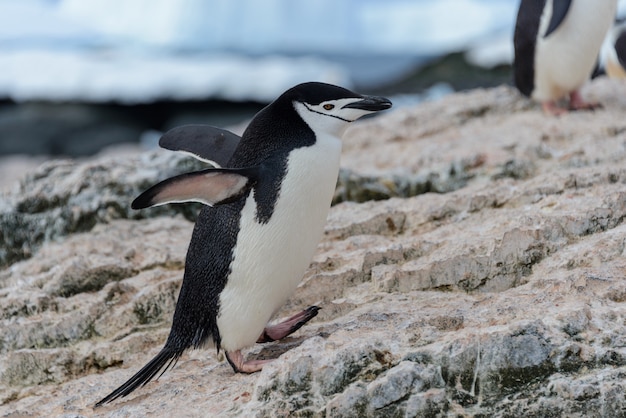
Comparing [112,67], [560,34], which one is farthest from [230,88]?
[560,34]

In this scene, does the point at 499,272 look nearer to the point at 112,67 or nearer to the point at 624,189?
the point at 624,189

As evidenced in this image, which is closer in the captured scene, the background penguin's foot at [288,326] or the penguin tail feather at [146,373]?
the penguin tail feather at [146,373]

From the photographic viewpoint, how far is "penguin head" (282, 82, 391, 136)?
1.82 meters

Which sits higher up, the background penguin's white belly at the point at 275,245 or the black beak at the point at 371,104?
the black beak at the point at 371,104

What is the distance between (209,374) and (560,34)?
2.57m

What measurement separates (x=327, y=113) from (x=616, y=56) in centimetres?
313

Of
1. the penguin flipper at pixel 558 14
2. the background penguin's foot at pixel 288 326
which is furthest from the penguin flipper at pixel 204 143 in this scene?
the penguin flipper at pixel 558 14

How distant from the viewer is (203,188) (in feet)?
5.61

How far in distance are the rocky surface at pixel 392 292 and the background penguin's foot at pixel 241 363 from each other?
0.03 meters

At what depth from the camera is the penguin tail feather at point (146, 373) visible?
5.76ft

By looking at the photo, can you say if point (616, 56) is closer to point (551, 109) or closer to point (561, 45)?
point (561, 45)

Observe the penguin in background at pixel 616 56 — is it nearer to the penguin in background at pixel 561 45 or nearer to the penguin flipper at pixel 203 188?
the penguin in background at pixel 561 45

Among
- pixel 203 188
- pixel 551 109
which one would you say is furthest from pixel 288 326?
pixel 551 109

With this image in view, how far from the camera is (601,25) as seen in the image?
12.1ft
